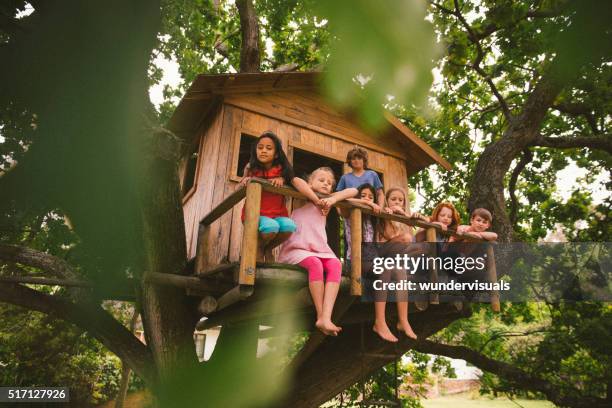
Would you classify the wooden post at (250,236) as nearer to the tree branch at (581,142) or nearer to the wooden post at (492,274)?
the wooden post at (492,274)

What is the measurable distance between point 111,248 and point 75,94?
259cm

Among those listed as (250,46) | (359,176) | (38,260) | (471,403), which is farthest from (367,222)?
(471,403)

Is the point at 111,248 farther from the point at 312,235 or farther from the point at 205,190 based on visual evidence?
the point at 312,235

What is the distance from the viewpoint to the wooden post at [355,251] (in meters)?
3.73

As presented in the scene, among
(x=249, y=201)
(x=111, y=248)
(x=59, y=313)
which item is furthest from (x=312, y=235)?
(x=59, y=313)

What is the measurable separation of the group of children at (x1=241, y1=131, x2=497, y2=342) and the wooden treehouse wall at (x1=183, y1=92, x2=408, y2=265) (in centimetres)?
137

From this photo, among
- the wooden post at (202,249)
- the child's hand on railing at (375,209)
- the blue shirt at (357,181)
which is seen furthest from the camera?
the wooden post at (202,249)

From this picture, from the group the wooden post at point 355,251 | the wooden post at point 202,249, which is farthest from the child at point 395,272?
the wooden post at point 202,249

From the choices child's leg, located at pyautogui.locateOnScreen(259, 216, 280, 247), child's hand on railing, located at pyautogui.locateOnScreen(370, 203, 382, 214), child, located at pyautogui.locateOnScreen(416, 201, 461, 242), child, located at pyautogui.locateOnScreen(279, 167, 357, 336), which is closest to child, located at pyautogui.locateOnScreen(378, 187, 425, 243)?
child's hand on railing, located at pyautogui.locateOnScreen(370, 203, 382, 214)

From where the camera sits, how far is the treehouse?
371cm

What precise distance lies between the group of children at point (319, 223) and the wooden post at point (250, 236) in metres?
0.21

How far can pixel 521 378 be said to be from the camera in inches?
303

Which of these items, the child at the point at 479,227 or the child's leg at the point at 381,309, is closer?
the child's leg at the point at 381,309

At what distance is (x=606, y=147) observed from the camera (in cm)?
680
